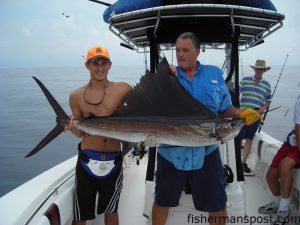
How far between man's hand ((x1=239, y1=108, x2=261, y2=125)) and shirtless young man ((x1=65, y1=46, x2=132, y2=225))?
0.80 meters

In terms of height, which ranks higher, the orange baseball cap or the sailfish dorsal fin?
the orange baseball cap

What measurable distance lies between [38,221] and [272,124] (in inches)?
435

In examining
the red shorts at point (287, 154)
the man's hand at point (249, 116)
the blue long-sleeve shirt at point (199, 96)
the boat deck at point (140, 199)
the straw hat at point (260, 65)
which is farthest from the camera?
the straw hat at point (260, 65)

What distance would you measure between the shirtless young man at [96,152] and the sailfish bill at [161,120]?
223mm

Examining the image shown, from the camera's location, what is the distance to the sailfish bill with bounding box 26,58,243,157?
1832 millimetres

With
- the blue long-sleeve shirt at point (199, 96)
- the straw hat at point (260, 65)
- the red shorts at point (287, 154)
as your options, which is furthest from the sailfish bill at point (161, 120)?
the straw hat at point (260, 65)

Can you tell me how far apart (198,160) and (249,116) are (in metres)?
0.45

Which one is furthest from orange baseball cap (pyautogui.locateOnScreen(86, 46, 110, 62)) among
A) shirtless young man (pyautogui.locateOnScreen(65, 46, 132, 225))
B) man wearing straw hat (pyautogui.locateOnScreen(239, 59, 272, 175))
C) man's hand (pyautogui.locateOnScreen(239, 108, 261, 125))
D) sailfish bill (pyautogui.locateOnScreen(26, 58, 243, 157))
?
man wearing straw hat (pyautogui.locateOnScreen(239, 59, 272, 175))

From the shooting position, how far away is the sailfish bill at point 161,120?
1.83 m

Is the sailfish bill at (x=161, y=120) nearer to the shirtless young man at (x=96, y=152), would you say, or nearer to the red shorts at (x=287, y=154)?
the shirtless young man at (x=96, y=152)

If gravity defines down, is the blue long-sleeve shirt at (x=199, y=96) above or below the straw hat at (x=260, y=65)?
below

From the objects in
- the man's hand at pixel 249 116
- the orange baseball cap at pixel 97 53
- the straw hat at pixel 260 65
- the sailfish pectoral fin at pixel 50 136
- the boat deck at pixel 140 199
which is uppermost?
the orange baseball cap at pixel 97 53

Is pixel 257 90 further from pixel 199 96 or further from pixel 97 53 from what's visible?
pixel 97 53

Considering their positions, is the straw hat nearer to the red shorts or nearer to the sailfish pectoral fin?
the red shorts
